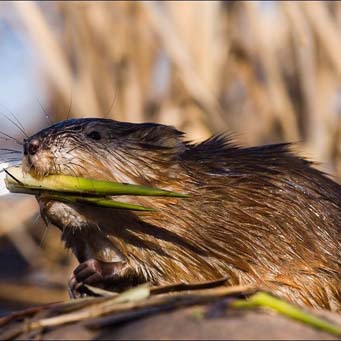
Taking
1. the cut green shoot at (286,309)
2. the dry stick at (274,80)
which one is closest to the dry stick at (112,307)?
the cut green shoot at (286,309)

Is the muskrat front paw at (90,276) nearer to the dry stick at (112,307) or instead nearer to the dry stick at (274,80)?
the dry stick at (112,307)

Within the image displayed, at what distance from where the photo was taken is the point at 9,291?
536cm

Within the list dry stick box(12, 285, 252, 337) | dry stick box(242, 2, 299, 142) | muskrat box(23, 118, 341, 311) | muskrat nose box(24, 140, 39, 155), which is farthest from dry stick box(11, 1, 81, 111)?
dry stick box(12, 285, 252, 337)

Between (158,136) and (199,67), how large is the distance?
8.01 ft

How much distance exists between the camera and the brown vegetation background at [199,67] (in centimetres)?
502

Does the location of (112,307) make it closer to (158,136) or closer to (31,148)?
(31,148)

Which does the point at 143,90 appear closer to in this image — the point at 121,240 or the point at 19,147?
the point at 19,147

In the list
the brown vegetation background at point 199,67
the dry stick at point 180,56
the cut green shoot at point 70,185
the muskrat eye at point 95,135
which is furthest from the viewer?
the brown vegetation background at point 199,67

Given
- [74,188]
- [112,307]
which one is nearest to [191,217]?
[74,188]

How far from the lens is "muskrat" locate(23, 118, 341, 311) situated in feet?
8.13

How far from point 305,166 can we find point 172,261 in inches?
20.1

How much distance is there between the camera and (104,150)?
102 inches

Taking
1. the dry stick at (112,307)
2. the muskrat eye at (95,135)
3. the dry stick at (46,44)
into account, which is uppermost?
the dry stick at (46,44)

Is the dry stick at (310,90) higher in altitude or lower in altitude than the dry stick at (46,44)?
lower
